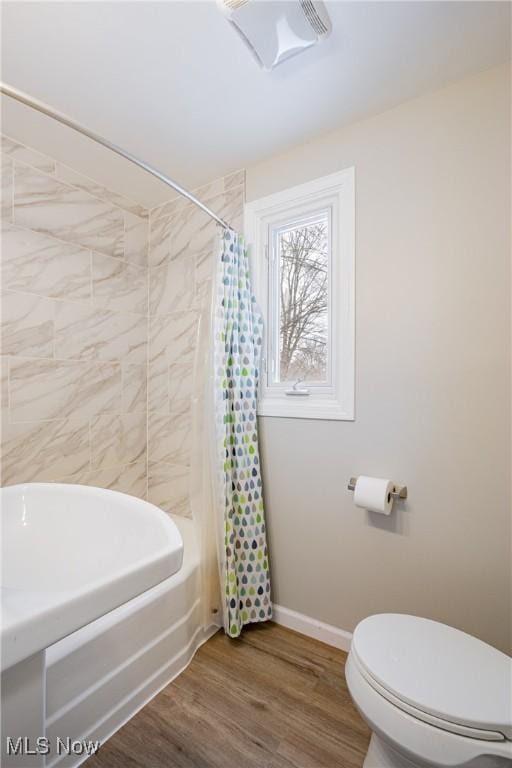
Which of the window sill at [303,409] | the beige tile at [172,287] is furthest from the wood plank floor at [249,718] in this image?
the beige tile at [172,287]

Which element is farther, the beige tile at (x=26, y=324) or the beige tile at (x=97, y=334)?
the beige tile at (x=97, y=334)

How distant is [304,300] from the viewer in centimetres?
176

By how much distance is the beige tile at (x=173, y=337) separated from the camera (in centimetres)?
215

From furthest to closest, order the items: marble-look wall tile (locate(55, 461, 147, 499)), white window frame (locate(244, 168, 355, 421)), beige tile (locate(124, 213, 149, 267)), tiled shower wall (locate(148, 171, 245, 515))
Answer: beige tile (locate(124, 213, 149, 267)) → tiled shower wall (locate(148, 171, 245, 515)) → marble-look wall tile (locate(55, 461, 147, 499)) → white window frame (locate(244, 168, 355, 421))

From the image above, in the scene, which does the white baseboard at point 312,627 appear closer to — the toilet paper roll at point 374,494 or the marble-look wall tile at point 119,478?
the toilet paper roll at point 374,494

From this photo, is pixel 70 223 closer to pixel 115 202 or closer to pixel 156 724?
pixel 115 202

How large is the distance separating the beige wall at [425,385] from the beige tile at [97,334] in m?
1.26

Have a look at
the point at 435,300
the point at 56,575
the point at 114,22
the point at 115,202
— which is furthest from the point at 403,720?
the point at 115,202

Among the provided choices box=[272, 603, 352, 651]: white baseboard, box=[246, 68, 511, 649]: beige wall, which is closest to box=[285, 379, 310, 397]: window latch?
box=[246, 68, 511, 649]: beige wall

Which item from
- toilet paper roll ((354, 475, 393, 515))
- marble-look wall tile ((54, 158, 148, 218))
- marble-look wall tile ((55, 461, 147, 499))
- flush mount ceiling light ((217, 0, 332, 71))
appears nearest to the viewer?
flush mount ceiling light ((217, 0, 332, 71))

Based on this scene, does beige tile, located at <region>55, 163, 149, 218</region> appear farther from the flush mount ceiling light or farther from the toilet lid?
the toilet lid

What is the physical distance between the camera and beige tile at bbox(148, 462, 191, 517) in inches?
86.7

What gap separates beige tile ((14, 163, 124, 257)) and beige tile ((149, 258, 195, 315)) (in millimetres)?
279

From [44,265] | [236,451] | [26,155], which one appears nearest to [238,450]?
[236,451]
